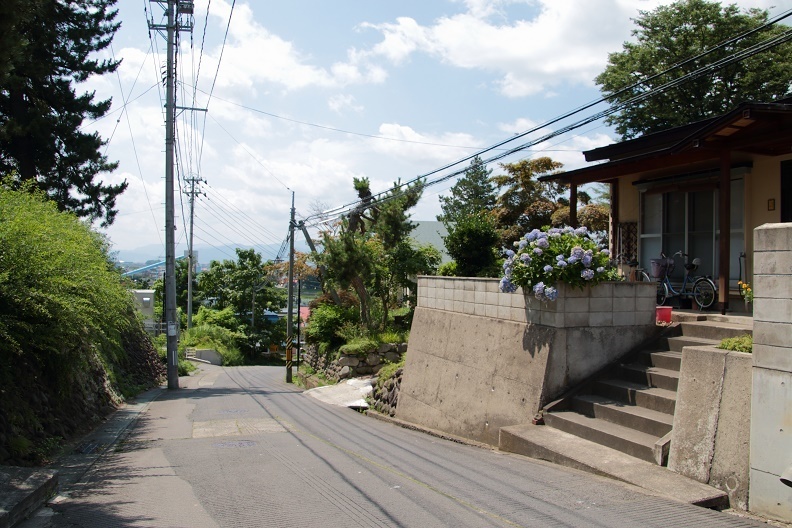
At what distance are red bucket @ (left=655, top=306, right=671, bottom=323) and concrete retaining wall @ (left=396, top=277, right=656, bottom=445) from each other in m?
0.55

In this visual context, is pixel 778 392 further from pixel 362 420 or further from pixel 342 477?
pixel 362 420

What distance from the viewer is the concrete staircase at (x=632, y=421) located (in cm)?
605

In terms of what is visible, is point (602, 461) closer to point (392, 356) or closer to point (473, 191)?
point (392, 356)

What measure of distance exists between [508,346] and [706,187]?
5398mm

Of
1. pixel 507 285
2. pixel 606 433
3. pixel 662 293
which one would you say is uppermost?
pixel 507 285

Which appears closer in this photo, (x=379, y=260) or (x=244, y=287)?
(x=379, y=260)

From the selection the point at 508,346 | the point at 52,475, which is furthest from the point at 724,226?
the point at 52,475

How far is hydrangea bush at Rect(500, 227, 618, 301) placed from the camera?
8.28 meters

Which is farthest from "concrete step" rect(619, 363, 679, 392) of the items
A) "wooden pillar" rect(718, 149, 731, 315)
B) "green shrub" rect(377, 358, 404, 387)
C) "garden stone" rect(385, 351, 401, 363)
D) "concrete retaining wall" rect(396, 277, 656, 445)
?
"garden stone" rect(385, 351, 401, 363)

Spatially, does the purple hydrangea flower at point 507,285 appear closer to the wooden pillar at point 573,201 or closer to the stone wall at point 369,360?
the wooden pillar at point 573,201

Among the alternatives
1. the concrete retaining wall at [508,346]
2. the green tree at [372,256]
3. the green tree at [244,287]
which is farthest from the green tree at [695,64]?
the green tree at [244,287]

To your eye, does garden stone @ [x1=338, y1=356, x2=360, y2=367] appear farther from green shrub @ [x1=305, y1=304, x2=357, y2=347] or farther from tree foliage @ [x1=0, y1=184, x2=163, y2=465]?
tree foliage @ [x1=0, y1=184, x2=163, y2=465]

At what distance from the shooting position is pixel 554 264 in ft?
27.9

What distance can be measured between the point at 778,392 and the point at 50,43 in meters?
23.0
